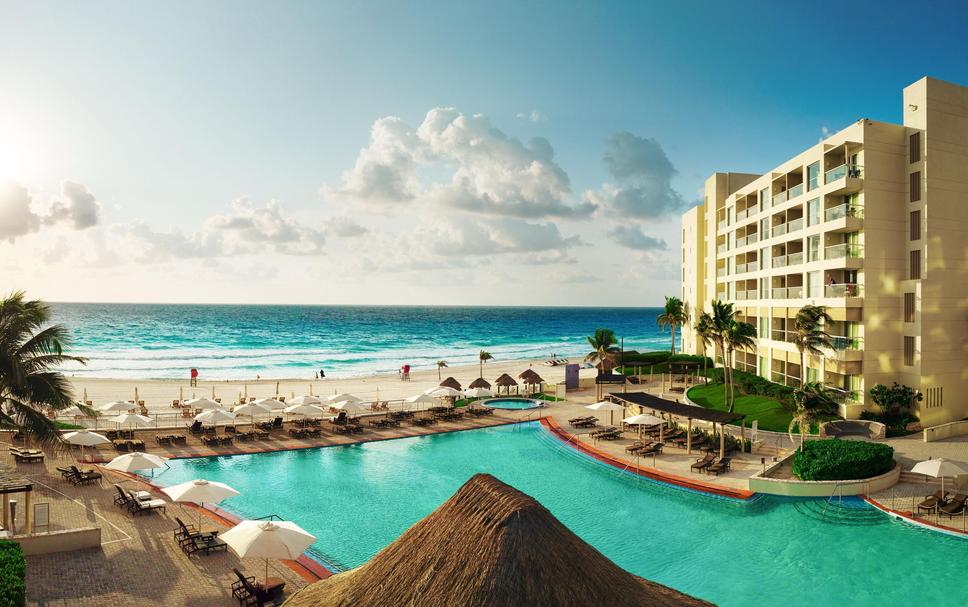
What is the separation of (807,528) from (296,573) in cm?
1686

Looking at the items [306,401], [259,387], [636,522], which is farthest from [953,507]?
[259,387]

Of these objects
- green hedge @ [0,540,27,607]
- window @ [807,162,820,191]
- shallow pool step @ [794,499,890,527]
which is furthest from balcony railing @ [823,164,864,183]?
green hedge @ [0,540,27,607]

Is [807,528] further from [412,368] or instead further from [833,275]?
[412,368]

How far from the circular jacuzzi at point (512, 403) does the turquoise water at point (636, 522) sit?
11.7m

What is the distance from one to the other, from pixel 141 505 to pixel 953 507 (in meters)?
28.0

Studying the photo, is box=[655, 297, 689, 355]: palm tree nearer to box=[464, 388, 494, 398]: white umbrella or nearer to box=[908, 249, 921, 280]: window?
box=[464, 388, 494, 398]: white umbrella

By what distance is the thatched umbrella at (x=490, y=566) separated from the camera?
7.03 m

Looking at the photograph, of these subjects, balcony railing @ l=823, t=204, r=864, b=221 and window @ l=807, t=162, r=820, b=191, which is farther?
window @ l=807, t=162, r=820, b=191

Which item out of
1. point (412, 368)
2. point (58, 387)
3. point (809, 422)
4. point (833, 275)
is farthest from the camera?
point (412, 368)

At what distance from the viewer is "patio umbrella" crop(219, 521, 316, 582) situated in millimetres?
12570

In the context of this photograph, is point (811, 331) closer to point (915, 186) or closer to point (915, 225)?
point (915, 225)

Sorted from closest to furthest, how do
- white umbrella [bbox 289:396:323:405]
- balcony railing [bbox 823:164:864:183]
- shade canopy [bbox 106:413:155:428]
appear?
shade canopy [bbox 106:413:155:428] → balcony railing [bbox 823:164:864:183] → white umbrella [bbox 289:396:323:405]

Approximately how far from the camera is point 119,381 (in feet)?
207

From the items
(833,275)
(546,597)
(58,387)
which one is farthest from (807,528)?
(58,387)
